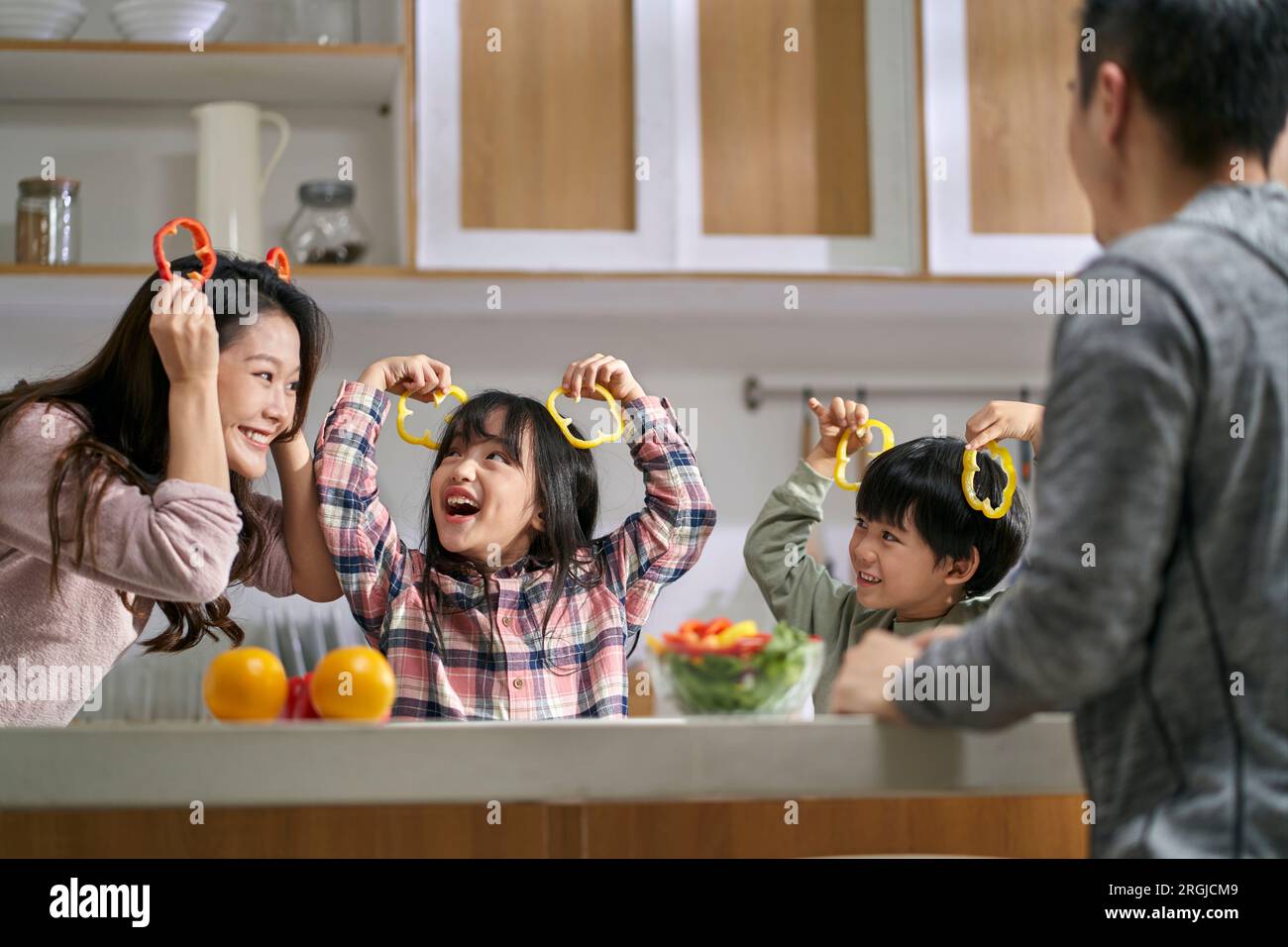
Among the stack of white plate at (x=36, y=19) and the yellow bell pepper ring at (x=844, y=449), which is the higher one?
the stack of white plate at (x=36, y=19)

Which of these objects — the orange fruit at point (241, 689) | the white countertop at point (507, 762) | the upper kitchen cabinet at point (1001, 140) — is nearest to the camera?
the white countertop at point (507, 762)

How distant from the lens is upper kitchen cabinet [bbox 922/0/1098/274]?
85.4 inches

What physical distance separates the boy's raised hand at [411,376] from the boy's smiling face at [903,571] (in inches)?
21.0

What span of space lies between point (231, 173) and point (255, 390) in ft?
3.29

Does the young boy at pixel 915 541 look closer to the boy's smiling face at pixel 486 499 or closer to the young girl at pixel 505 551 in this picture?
the young girl at pixel 505 551

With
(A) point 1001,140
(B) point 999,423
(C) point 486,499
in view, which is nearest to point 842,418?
(B) point 999,423

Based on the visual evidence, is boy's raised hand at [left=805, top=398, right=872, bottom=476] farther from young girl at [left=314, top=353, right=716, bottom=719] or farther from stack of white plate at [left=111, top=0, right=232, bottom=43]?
stack of white plate at [left=111, top=0, right=232, bottom=43]

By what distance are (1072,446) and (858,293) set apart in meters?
1.56

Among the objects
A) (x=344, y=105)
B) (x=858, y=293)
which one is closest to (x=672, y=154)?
(x=858, y=293)

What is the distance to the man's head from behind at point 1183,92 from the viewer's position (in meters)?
0.77

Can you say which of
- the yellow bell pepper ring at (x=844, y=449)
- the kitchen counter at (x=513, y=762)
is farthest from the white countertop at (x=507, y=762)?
the yellow bell pepper ring at (x=844, y=449)

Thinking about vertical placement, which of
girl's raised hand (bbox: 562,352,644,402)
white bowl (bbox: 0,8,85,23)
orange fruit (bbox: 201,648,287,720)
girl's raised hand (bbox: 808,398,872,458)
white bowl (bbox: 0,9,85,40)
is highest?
white bowl (bbox: 0,8,85,23)

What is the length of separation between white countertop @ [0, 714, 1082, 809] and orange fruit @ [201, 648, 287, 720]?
10cm

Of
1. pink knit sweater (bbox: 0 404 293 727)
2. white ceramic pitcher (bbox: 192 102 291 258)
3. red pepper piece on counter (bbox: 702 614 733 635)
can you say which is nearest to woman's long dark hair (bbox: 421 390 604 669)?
pink knit sweater (bbox: 0 404 293 727)
